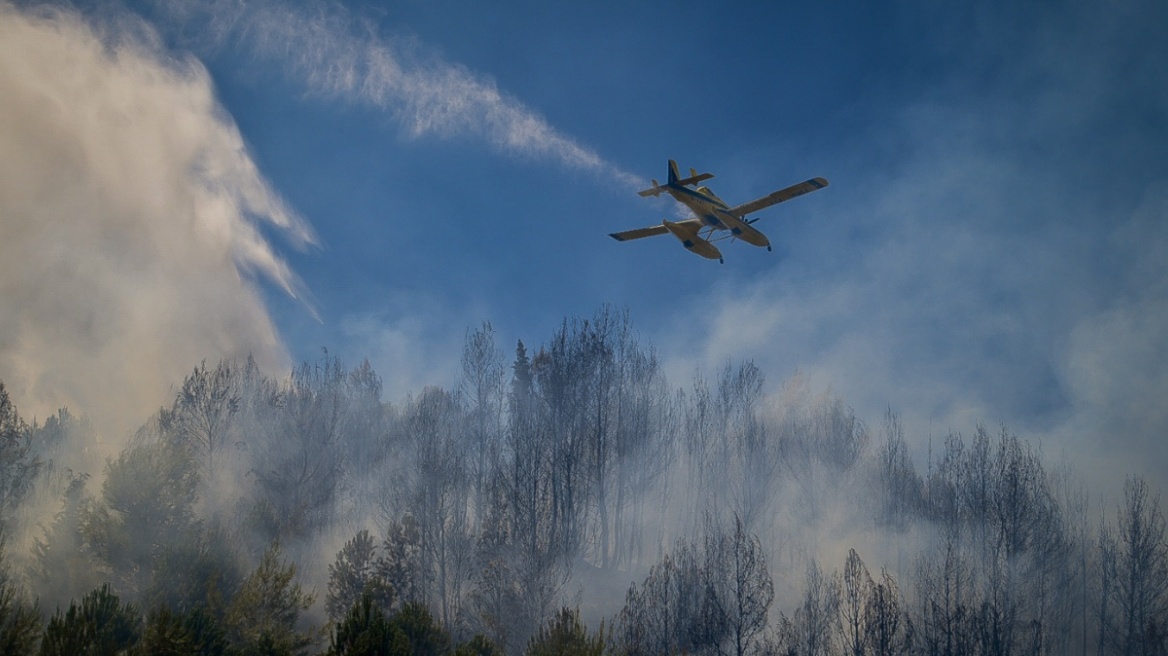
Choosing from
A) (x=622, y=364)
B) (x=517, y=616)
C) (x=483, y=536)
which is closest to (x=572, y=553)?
(x=483, y=536)

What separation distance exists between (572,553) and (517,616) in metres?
7.47

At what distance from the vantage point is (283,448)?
135 feet

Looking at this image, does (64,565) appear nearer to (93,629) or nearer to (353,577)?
(353,577)

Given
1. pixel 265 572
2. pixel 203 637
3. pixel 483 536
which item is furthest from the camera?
pixel 483 536

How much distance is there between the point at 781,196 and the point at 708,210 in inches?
102

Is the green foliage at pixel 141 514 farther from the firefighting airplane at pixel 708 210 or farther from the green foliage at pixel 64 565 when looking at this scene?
the firefighting airplane at pixel 708 210

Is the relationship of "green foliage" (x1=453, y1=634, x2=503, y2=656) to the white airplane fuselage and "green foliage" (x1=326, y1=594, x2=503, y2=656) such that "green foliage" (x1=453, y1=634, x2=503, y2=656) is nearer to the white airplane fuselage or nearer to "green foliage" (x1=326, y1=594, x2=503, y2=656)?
"green foliage" (x1=326, y1=594, x2=503, y2=656)

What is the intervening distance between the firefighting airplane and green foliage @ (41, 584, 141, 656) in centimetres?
1927

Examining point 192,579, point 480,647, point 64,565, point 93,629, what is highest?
point 64,565

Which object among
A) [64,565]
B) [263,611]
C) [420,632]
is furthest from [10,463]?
[420,632]

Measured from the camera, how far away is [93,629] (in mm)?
16688

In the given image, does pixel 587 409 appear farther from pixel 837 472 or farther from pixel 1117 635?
pixel 1117 635

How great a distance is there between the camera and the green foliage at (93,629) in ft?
53.0

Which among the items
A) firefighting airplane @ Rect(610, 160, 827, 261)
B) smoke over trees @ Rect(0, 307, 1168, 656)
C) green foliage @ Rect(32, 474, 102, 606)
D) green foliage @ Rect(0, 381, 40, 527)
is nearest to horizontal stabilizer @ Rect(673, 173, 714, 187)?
firefighting airplane @ Rect(610, 160, 827, 261)
